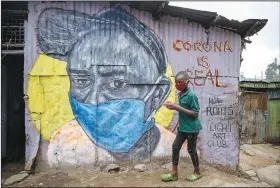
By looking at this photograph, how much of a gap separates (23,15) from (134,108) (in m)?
3.13

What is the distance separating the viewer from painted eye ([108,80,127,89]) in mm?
6734

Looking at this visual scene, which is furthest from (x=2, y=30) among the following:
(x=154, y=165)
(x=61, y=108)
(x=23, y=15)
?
(x=154, y=165)

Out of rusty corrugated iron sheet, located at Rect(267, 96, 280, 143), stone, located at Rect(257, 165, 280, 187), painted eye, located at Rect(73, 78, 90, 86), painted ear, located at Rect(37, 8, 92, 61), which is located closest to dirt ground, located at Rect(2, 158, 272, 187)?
stone, located at Rect(257, 165, 280, 187)

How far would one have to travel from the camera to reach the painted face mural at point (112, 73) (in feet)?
21.6

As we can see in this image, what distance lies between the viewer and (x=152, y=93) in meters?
6.87

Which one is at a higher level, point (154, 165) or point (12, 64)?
point (12, 64)

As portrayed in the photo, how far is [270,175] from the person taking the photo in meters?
7.82

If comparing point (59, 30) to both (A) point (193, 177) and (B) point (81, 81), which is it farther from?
(A) point (193, 177)

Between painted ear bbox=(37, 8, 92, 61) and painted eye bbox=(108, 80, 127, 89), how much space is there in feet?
3.70

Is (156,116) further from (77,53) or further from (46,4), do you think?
(46,4)

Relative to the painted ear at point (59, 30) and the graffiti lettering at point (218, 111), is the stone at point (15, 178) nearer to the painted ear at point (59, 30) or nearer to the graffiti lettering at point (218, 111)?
the painted ear at point (59, 30)

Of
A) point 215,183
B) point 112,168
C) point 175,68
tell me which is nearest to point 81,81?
point 112,168

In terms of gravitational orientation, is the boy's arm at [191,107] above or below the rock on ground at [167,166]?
above

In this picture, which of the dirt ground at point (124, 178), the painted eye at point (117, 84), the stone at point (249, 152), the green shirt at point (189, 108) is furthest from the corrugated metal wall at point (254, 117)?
the green shirt at point (189, 108)
